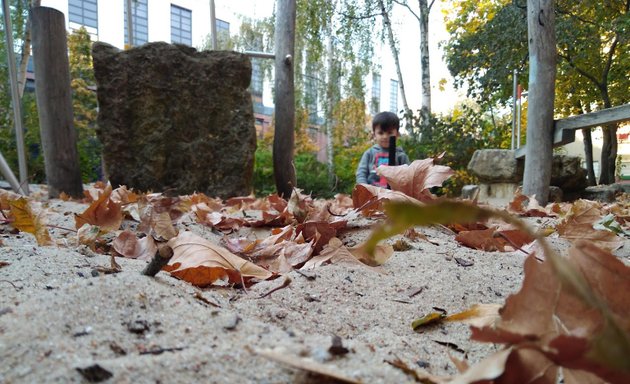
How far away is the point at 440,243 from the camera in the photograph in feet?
4.92

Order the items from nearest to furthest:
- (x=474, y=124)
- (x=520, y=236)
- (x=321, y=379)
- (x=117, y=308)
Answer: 1. (x=321, y=379)
2. (x=117, y=308)
3. (x=520, y=236)
4. (x=474, y=124)

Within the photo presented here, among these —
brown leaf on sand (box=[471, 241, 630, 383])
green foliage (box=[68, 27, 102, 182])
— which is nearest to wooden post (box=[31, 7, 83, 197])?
brown leaf on sand (box=[471, 241, 630, 383])

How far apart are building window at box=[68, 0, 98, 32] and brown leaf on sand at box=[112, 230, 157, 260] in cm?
1879

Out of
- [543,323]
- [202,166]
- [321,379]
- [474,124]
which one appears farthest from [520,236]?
[474,124]

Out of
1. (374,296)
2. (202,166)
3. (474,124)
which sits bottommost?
(374,296)

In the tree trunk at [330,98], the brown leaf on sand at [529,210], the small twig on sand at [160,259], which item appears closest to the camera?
the small twig on sand at [160,259]

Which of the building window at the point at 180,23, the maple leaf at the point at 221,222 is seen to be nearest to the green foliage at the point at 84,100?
the building window at the point at 180,23

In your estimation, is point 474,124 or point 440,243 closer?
point 440,243

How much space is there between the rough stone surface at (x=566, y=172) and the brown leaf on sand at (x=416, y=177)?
6.19m

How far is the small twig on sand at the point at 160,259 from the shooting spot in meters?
0.73

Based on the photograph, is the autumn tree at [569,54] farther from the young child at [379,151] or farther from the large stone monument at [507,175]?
the young child at [379,151]

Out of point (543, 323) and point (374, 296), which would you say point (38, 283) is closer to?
point (374, 296)

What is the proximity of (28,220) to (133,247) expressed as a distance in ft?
1.11

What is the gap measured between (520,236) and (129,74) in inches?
188
